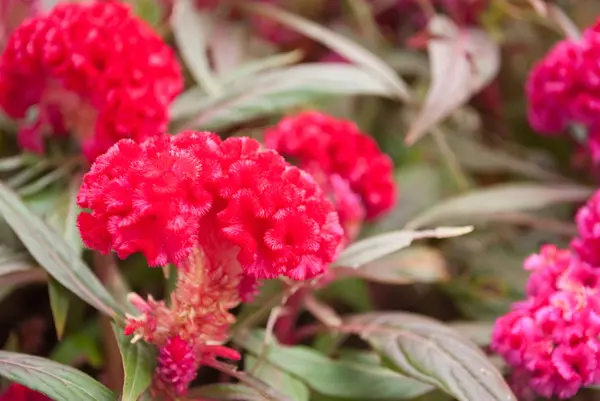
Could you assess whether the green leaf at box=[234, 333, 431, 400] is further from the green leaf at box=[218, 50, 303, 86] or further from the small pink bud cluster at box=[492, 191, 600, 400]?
the green leaf at box=[218, 50, 303, 86]

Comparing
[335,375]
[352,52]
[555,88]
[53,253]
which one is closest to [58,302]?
[53,253]

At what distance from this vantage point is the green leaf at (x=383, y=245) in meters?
0.74

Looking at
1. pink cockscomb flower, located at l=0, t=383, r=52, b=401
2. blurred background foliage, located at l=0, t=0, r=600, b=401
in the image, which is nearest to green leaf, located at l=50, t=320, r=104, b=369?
blurred background foliage, located at l=0, t=0, r=600, b=401

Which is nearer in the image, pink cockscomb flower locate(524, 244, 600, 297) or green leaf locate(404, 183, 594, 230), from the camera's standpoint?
pink cockscomb flower locate(524, 244, 600, 297)

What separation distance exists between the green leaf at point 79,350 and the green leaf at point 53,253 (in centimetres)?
18

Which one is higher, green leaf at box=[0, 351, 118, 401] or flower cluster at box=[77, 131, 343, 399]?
flower cluster at box=[77, 131, 343, 399]

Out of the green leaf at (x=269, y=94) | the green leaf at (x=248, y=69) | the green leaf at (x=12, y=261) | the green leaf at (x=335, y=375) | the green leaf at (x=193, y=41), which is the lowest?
the green leaf at (x=335, y=375)

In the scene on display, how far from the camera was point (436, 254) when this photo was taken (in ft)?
3.83

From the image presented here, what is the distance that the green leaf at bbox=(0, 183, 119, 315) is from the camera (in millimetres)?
713

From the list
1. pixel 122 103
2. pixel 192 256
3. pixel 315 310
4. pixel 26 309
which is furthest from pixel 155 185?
pixel 26 309

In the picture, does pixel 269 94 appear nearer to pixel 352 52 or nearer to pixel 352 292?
pixel 352 52

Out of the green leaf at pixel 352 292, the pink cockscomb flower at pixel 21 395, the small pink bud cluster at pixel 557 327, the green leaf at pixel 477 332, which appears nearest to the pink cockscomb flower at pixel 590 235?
the small pink bud cluster at pixel 557 327

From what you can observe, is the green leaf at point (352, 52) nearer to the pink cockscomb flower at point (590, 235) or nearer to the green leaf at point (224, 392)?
the pink cockscomb flower at point (590, 235)

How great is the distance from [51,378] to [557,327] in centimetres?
49
